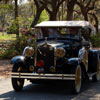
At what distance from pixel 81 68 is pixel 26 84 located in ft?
7.16

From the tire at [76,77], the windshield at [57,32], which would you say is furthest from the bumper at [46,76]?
the windshield at [57,32]

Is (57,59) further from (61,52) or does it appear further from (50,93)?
(50,93)

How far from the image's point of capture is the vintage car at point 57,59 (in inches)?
319

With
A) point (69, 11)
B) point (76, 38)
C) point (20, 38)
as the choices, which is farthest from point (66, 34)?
point (69, 11)

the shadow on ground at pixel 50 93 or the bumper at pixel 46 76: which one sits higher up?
the bumper at pixel 46 76

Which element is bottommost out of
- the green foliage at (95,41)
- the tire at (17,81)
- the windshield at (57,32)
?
the green foliage at (95,41)

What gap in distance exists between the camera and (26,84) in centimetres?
989

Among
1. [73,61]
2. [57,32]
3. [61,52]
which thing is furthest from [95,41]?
[73,61]

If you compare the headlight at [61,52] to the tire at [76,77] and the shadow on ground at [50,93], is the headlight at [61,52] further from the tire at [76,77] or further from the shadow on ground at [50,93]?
the shadow on ground at [50,93]

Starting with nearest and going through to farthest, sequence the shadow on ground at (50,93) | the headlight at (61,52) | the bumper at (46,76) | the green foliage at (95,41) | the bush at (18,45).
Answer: the shadow on ground at (50,93) < the bumper at (46,76) < the headlight at (61,52) < the bush at (18,45) < the green foliage at (95,41)

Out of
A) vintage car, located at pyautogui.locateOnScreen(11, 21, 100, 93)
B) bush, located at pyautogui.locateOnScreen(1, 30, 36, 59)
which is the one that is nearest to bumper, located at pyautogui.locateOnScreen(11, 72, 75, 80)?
vintage car, located at pyautogui.locateOnScreen(11, 21, 100, 93)

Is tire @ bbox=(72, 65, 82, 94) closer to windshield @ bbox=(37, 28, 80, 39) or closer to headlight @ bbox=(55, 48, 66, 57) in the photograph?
headlight @ bbox=(55, 48, 66, 57)

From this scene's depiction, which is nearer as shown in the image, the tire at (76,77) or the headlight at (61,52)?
the tire at (76,77)

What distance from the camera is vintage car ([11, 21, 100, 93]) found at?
8094 millimetres
